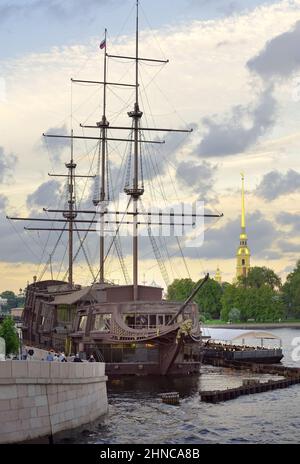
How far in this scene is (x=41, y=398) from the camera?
27.9 m

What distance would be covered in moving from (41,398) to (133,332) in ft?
110

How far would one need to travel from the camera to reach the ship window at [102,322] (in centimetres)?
6347

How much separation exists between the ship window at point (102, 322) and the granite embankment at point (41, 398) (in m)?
30.2

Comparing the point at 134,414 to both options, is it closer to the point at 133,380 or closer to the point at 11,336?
the point at 11,336

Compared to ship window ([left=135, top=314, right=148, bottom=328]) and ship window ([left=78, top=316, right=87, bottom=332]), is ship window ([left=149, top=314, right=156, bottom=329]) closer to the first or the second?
ship window ([left=135, top=314, right=148, bottom=328])

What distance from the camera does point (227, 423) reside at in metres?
41.0

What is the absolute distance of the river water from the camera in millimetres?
36062

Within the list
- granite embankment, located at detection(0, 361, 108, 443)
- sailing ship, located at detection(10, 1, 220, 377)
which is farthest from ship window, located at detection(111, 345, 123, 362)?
granite embankment, located at detection(0, 361, 108, 443)

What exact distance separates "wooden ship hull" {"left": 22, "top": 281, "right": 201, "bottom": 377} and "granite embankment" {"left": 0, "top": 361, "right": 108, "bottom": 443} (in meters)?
28.1

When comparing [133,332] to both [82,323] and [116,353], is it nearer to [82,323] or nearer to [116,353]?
[116,353]

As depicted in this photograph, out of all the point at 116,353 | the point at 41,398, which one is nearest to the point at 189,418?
the point at 41,398

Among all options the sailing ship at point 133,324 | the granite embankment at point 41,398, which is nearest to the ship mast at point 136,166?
the sailing ship at point 133,324
